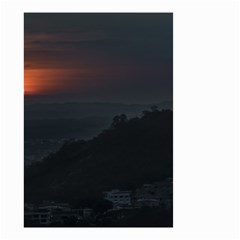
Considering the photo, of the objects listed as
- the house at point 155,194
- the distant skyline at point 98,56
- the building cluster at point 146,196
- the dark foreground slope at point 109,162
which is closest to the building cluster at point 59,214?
the dark foreground slope at point 109,162

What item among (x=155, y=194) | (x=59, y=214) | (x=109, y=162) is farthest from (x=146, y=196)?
(x=59, y=214)

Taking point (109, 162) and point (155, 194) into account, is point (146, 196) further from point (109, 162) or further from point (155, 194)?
point (109, 162)

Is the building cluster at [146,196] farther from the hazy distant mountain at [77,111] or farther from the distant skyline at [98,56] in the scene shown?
the distant skyline at [98,56]

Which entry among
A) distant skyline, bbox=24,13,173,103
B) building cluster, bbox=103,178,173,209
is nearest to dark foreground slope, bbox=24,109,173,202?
building cluster, bbox=103,178,173,209
